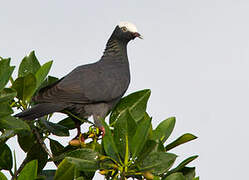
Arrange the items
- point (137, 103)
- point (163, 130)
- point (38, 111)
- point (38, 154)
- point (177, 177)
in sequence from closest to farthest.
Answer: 1. point (177, 177)
2. point (163, 130)
3. point (38, 154)
4. point (137, 103)
5. point (38, 111)

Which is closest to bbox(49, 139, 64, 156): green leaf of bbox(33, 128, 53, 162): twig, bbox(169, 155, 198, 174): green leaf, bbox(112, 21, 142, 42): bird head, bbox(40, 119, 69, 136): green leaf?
bbox(40, 119, 69, 136): green leaf

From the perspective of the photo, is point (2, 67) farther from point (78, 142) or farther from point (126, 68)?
point (126, 68)

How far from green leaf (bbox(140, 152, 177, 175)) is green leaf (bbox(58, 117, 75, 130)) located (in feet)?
4.79

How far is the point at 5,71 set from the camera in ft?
10.9

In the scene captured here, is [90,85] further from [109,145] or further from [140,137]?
[140,137]

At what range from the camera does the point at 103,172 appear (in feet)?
10.6

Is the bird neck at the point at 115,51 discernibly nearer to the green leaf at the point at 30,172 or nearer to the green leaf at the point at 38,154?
the green leaf at the point at 38,154

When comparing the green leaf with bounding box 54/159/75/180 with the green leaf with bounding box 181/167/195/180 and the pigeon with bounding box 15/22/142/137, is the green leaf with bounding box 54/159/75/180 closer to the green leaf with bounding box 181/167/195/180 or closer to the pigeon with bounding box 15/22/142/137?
the green leaf with bounding box 181/167/195/180

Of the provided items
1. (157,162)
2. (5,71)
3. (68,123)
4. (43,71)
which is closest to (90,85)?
(68,123)

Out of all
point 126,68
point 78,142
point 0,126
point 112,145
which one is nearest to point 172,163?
point 112,145

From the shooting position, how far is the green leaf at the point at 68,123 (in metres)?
4.56

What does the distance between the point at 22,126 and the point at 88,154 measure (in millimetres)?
524

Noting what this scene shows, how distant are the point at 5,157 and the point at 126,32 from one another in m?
2.90

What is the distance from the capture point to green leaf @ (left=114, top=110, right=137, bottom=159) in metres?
3.16
